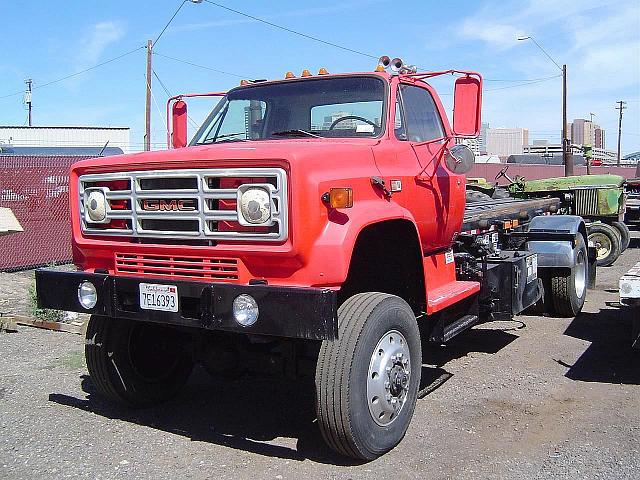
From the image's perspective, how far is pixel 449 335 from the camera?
553 cm

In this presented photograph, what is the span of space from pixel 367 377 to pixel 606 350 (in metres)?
3.67

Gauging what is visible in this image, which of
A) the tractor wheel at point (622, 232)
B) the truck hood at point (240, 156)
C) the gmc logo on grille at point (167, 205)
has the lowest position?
the tractor wheel at point (622, 232)

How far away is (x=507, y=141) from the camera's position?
8394 centimetres

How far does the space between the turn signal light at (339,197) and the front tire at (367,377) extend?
25.1 inches

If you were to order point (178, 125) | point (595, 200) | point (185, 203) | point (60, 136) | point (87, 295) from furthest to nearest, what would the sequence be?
point (60, 136), point (595, 200), point (178, 125), point (87, 295), point (185, 203)

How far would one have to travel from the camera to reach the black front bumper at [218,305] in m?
3.87

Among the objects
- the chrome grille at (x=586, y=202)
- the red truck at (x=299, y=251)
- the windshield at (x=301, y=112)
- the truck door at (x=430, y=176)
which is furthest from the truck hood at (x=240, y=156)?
the chrome grille at (x=586, y=202)

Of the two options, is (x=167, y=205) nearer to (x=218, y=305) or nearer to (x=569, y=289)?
(x=218, y=305)

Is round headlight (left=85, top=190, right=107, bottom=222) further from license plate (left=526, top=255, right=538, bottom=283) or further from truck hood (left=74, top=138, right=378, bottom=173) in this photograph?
license plate (left=526, top=255, right=538, bottom=283)

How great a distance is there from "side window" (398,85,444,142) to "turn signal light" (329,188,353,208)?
127cm

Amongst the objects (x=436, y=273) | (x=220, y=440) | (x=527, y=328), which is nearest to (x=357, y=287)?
(x=436, y=273)

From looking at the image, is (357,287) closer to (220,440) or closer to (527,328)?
(220,440)

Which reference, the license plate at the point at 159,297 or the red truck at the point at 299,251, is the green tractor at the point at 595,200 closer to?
the red truck at the point at 299,251

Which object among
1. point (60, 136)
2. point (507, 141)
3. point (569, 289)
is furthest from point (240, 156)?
point (507, 141)
